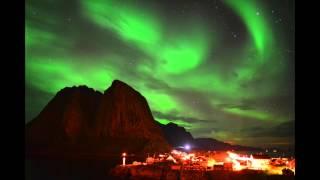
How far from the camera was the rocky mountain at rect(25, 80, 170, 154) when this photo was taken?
72188 mm

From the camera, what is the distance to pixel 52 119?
9162 cm

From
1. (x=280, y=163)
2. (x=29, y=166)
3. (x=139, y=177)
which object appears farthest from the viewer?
(x=29, y=166)

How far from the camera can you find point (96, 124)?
8125cm

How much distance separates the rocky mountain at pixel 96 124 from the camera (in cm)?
7219
